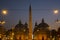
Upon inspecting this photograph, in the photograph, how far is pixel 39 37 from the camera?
5338cm

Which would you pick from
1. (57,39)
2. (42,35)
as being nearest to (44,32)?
(42,35)

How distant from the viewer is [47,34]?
53.6m

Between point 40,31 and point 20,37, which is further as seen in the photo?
point 20,37

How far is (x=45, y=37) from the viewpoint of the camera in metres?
53.1

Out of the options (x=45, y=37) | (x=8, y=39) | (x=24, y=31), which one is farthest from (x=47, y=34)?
(x=8, y=39)

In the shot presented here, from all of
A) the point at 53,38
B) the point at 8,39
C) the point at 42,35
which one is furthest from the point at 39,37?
the point at 8,39

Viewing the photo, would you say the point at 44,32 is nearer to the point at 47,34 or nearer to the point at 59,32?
the point at 47,34

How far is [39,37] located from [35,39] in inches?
63.4

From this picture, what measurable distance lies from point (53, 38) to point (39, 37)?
5377 millimetres

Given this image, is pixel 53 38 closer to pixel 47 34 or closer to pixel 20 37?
pixel 47 34

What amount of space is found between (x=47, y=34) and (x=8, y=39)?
42.4 feet

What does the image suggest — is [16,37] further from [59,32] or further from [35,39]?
[59,32]

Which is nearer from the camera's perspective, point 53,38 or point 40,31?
point 40,31

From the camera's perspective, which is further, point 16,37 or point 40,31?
point 16,37
